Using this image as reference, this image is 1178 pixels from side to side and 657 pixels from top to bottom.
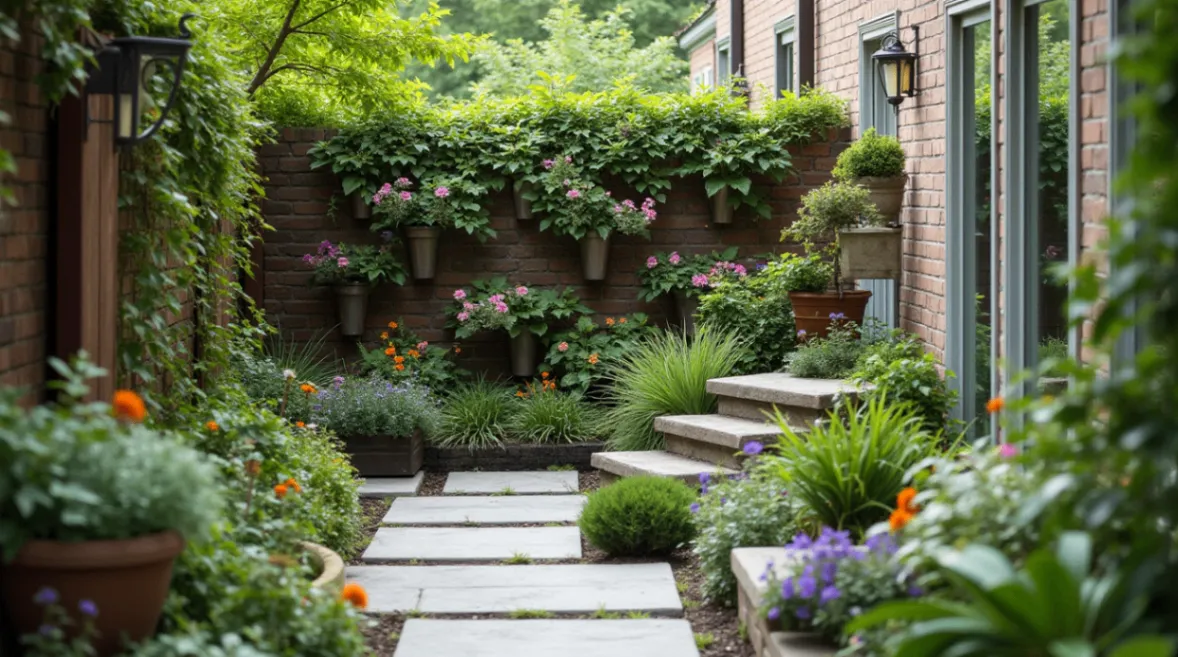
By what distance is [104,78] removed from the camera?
3.74 meters

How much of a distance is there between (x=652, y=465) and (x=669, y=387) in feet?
2.71

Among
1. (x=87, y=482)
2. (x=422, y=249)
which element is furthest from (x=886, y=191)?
(x=87, y=482)

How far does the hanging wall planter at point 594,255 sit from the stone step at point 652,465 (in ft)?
5.64

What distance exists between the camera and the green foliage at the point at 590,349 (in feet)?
27.5

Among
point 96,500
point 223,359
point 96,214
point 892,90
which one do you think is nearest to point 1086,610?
point 96,500

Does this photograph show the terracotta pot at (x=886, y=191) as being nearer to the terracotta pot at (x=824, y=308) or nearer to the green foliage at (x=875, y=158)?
the green foliage at (x=875, y=158)

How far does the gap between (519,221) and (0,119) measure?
19.7 feet

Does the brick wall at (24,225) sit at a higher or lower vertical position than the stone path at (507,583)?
higher

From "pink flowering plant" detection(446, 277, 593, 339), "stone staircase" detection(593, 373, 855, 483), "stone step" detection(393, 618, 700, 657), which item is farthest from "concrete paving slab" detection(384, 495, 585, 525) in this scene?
"pink flowering plant" detection(446, 277, 593, 339)

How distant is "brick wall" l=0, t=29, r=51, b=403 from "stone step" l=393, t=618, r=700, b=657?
151 cm

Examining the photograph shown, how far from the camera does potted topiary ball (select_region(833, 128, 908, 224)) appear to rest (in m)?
7.26

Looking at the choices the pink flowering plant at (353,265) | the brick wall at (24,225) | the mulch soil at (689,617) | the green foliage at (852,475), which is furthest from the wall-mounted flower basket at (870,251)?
the brick wall at (24,225)

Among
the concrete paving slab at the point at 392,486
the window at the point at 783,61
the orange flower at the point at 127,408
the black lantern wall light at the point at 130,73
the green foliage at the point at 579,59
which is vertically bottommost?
the concrete paving slab at the point at 392,486

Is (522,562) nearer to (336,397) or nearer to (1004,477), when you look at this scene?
(336,397)
